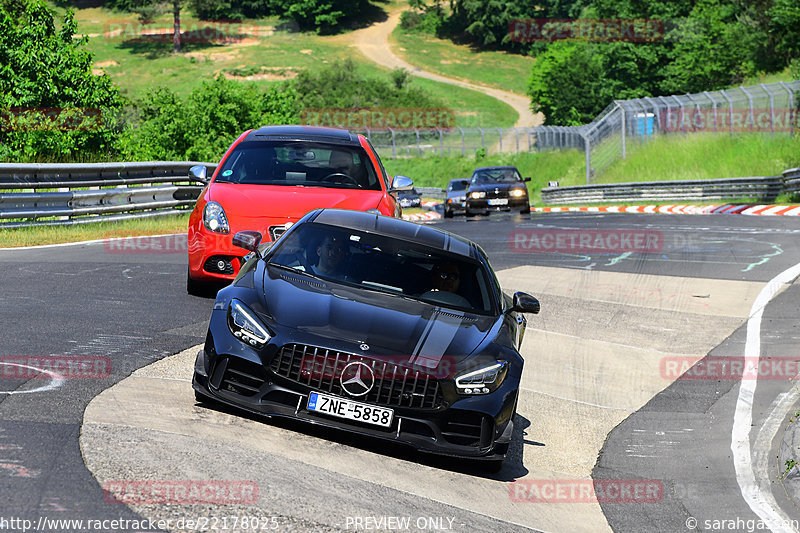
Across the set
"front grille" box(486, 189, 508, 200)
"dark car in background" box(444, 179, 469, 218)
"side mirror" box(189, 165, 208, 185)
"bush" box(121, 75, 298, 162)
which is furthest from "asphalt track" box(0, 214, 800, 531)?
"bush" box(121, 75, 298, 162)

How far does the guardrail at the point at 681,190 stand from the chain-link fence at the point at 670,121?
3403 millimetres

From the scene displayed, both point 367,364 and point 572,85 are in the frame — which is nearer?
point 367,364

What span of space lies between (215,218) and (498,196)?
22304mm

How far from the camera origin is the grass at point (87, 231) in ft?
51.8

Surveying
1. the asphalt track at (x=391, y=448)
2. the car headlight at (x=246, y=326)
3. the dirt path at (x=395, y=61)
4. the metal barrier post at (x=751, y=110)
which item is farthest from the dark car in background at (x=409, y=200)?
the dirt path at (x=395, y=61)

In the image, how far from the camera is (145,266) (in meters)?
13.3

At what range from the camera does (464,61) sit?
132 m

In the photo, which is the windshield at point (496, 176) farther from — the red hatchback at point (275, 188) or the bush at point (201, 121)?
the red hatchback at point (275, 188)

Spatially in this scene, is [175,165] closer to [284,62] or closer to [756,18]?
[756,18]

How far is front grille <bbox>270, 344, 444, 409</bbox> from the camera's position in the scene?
6102mm

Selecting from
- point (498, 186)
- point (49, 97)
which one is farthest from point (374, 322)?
point (498, 186)

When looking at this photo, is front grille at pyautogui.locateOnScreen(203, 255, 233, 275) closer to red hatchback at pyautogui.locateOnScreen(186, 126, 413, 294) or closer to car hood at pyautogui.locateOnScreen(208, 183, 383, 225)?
red hatchback at pyautogui.locateOnScreen(186, 126, 413, 294)

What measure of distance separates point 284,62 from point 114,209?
4070 inches

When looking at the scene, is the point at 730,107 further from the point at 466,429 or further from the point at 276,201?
the point at 466,429
